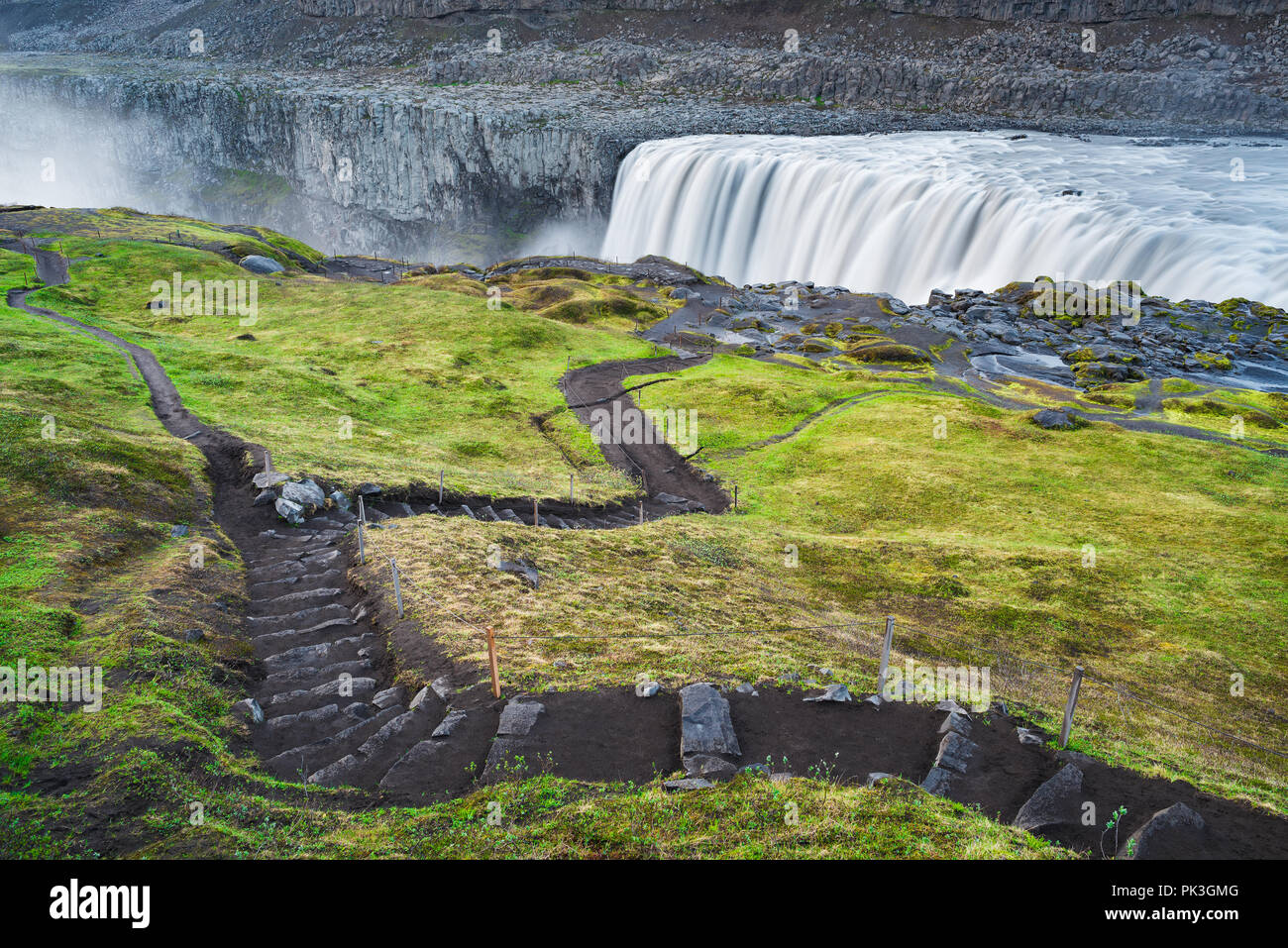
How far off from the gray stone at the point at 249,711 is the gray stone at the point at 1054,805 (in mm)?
16808

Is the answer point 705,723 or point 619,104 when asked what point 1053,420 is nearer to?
point 705,723

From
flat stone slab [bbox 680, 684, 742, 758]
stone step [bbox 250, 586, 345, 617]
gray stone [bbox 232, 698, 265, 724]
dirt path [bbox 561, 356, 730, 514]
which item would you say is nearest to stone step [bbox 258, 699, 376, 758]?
gray stone [bbox 232, 698, 265, 724]

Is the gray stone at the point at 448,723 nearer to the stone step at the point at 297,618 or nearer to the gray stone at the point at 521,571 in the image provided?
the stone step at the point at 297,618

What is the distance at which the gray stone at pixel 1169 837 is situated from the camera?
13.7 metres

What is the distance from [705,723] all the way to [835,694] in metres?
3.75

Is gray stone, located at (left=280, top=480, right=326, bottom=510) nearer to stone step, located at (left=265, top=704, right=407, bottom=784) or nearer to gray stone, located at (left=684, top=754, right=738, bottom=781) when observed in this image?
stone step, located at (left=265, top=704, right=407, bottom=784)

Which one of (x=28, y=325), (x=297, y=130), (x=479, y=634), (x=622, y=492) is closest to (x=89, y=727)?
(x=479, y=634)

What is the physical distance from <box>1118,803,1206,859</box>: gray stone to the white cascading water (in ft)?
293

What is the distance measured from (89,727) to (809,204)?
11781 cm

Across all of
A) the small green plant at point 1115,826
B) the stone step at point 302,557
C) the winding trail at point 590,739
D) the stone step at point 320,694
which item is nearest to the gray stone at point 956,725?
the winding trail at point 590,739

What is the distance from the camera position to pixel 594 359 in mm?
71875

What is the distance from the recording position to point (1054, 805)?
49.5 ft

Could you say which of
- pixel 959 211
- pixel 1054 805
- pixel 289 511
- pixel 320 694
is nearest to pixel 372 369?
pixel 289 511

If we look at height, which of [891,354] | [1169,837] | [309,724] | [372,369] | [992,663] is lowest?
[992,663]
